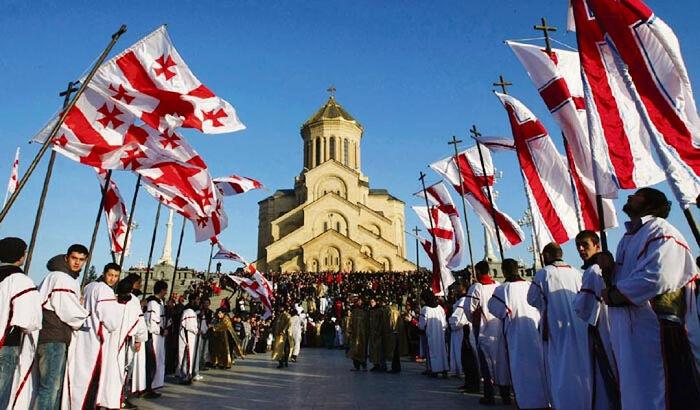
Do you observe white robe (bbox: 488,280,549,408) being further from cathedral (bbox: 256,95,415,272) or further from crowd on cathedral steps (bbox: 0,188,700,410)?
cathedral (bbox: 256,95,415,272)

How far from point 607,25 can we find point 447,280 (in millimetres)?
8549

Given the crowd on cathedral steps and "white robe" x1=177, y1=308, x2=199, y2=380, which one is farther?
"white robe" x1=177, y1=308, x2=199, y2=380

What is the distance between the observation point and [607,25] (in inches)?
186

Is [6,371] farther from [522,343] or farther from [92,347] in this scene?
[522,343]

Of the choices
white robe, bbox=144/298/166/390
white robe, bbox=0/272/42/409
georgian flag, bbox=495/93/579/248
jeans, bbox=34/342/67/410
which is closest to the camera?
white robe, bbox=0/272/42/409

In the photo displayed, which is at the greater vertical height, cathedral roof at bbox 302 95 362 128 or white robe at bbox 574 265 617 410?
cathedral roof at bbox 302 95 362 128

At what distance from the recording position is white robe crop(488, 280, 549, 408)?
5672mm

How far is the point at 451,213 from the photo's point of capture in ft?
41.6

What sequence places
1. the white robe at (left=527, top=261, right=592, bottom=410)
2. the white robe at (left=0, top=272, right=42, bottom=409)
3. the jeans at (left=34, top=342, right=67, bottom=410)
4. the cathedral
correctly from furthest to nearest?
1. the cathedral
2. the white robe at (left=527, top=261, right=592, bottom=410)
3. the jeans at (left=34, top=342, right=67, bottom=410)
4. the white robe at (left=0, top=272, right=42, bottom=409)

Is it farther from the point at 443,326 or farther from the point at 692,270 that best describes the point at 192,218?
the point at 692,270

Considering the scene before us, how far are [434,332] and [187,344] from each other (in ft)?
17.9

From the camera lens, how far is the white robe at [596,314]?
434cm

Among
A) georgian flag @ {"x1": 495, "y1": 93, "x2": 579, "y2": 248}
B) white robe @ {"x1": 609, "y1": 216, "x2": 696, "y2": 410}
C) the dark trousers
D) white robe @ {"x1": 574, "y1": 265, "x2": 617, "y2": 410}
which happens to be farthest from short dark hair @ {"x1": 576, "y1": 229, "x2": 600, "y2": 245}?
georgian flag @ {"x1": 495, "y1": 93, "x2": 579, "y2": 248}

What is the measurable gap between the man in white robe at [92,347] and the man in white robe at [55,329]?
2.48 feet
